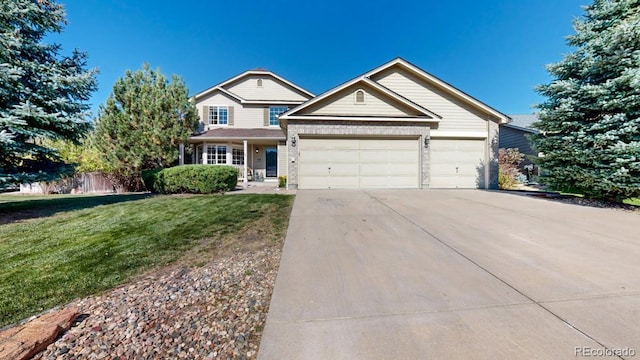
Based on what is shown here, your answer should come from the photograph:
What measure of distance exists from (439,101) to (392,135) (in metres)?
3.49

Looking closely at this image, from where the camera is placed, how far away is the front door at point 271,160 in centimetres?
1676

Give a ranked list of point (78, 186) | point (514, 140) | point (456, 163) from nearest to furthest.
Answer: point (456, 163) < point (78, 186) < point (514, 140)

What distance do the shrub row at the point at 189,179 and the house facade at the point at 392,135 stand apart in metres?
3.09

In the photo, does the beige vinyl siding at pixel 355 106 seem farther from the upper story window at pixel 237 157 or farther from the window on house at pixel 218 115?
the window on house at pixel 218 115

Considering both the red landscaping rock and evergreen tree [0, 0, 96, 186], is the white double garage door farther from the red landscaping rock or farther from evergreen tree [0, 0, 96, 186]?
the red landscaping rock

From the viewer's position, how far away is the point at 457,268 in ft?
11.1

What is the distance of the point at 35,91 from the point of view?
21.6 ft

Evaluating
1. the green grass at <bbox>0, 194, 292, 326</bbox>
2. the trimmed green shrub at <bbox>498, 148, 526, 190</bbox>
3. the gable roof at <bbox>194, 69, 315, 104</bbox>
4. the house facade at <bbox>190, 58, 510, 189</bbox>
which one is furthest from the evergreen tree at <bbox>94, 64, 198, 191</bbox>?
the trimmed green shrub at <bbox>498, 148, 526, 190</bbox>

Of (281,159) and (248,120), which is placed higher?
(248,120)

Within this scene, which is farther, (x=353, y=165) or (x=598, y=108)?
(x=353, y=165)

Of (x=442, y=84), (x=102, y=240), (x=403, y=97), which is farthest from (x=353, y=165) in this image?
(x=102, y=240)

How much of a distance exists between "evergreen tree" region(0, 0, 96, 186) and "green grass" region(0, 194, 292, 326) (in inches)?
55.8

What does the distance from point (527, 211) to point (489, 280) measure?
17.3 ft

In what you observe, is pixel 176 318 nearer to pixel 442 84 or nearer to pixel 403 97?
pixel 403 97
